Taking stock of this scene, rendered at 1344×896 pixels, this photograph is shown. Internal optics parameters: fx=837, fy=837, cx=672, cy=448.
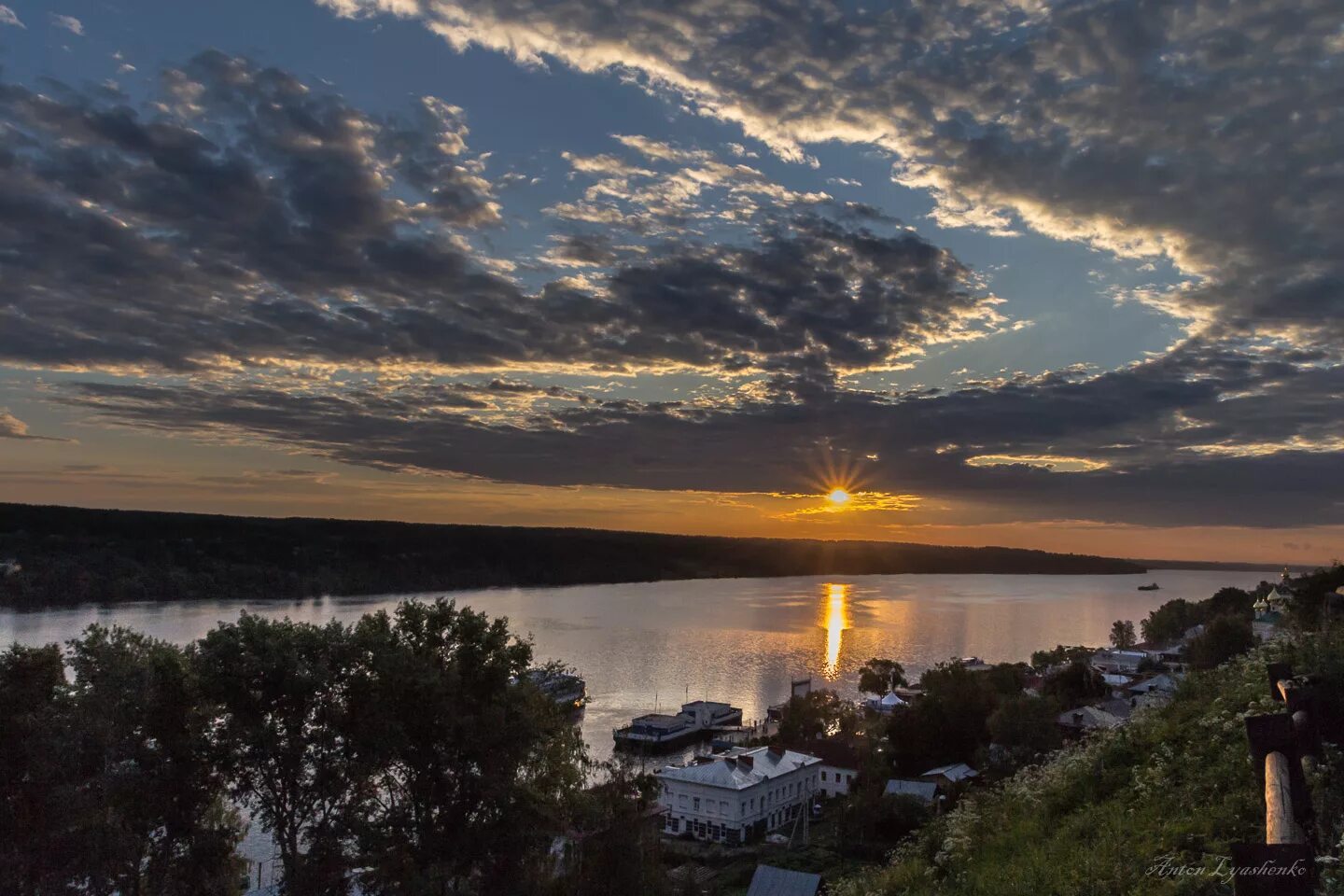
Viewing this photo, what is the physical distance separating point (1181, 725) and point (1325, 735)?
3.79 metres

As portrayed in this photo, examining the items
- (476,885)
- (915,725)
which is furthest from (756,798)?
(476,885)

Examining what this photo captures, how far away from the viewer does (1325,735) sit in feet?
26.7

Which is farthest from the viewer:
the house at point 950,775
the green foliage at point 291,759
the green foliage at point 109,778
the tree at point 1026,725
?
the house at point 950,775

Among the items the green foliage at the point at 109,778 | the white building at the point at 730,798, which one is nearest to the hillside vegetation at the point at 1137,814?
the green foliage at the point at 109,778

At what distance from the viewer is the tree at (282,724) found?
20.6 meters

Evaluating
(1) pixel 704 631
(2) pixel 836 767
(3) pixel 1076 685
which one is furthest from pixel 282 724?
(1) pixel 704 631

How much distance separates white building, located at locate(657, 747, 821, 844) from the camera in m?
40.8

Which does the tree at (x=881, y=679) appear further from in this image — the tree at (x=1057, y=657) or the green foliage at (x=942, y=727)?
the green foliage at (x=942, y=727)

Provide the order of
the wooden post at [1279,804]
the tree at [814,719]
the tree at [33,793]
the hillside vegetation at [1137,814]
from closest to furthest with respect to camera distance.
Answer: the wooden post at [1279,804] < the hillside vegetation at [1137,814] < the tree at [33,793] < the tree at [814,719]

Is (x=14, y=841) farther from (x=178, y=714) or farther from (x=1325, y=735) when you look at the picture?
(x=1325, y=735)

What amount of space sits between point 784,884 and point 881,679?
Answer: 4477 cm

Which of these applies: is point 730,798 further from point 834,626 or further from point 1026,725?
point 834,626

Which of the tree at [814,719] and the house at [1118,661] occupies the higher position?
the house at [1118,661]

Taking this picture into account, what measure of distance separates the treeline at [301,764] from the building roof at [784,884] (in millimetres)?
5807
